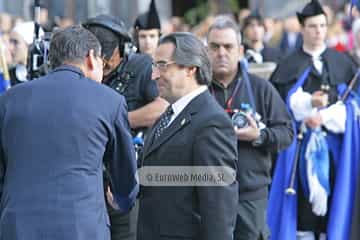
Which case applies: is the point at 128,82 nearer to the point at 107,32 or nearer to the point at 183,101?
the point at 107,32

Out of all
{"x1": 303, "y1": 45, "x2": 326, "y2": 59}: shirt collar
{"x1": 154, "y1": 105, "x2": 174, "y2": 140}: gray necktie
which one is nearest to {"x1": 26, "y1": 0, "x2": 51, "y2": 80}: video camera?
{"x1": 154, "y1": 105, "x2": 174, "y2": 140}: gray necktie

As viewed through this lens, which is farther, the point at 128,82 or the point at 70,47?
the point at 128,82

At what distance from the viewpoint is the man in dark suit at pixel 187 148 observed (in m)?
4.29

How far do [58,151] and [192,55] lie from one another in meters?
0.93

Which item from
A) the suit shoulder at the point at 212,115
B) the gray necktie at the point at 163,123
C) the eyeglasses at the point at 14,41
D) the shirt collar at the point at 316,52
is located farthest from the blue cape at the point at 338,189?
the eyeglasses at the point at 14,41

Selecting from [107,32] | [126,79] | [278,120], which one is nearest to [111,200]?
[126,79]

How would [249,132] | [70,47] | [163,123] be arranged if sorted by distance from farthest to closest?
[249,132] → [163,123] → [70,47]

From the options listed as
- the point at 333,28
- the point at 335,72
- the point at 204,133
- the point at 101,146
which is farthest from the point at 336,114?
the point at 333,28

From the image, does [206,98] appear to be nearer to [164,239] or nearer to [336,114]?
[164,239]

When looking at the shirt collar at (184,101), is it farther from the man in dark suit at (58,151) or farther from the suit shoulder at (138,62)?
the suit shoulder at (138,62)

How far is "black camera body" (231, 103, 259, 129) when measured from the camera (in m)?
5.60

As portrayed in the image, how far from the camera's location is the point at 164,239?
4.39 m

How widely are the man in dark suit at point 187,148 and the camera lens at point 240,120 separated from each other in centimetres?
107

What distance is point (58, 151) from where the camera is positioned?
393 centimetres
